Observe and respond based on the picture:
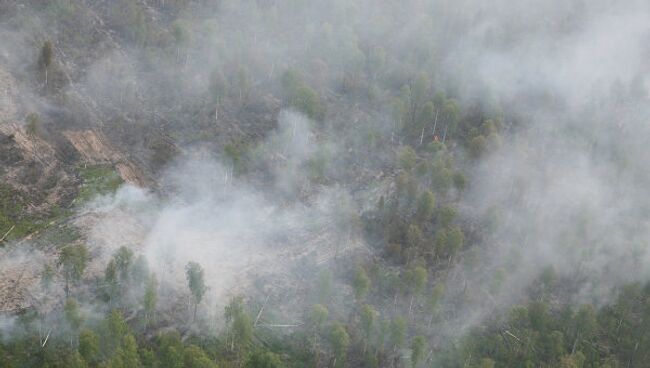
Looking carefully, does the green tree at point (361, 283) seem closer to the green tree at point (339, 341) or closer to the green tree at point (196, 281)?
the green tree at point (339, 341)

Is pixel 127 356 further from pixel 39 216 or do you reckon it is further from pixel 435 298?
pixel 435 298

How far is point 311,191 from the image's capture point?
96.0m

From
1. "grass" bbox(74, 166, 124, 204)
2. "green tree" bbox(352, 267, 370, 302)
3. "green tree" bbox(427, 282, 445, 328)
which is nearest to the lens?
"green tree" bbox(352, 267, 370, 302)

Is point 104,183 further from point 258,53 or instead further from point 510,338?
point 510,338

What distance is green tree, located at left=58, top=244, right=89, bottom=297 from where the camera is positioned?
7181 cm

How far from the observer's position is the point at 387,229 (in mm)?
91188

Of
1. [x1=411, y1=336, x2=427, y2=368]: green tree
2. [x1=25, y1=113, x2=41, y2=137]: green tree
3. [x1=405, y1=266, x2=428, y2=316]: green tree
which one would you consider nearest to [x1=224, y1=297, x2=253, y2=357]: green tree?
[x1=411, y1=336, x2=427, y2=368]: green tree

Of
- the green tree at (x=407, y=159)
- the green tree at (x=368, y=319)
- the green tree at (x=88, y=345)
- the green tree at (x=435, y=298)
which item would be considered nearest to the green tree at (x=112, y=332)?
the green tree at (x=88, y=345)

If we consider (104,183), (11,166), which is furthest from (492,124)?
(11,166)

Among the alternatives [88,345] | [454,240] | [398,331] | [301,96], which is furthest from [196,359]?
[301,96]

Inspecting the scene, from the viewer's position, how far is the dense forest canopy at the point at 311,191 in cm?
7588

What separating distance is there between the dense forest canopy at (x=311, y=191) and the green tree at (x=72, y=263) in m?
0.41

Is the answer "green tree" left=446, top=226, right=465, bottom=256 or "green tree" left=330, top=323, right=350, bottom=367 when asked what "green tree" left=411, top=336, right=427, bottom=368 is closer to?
"green tree" left=330, top=323, right=350, bottom=367

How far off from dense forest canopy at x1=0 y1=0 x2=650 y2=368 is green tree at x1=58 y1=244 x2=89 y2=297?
0.41m
